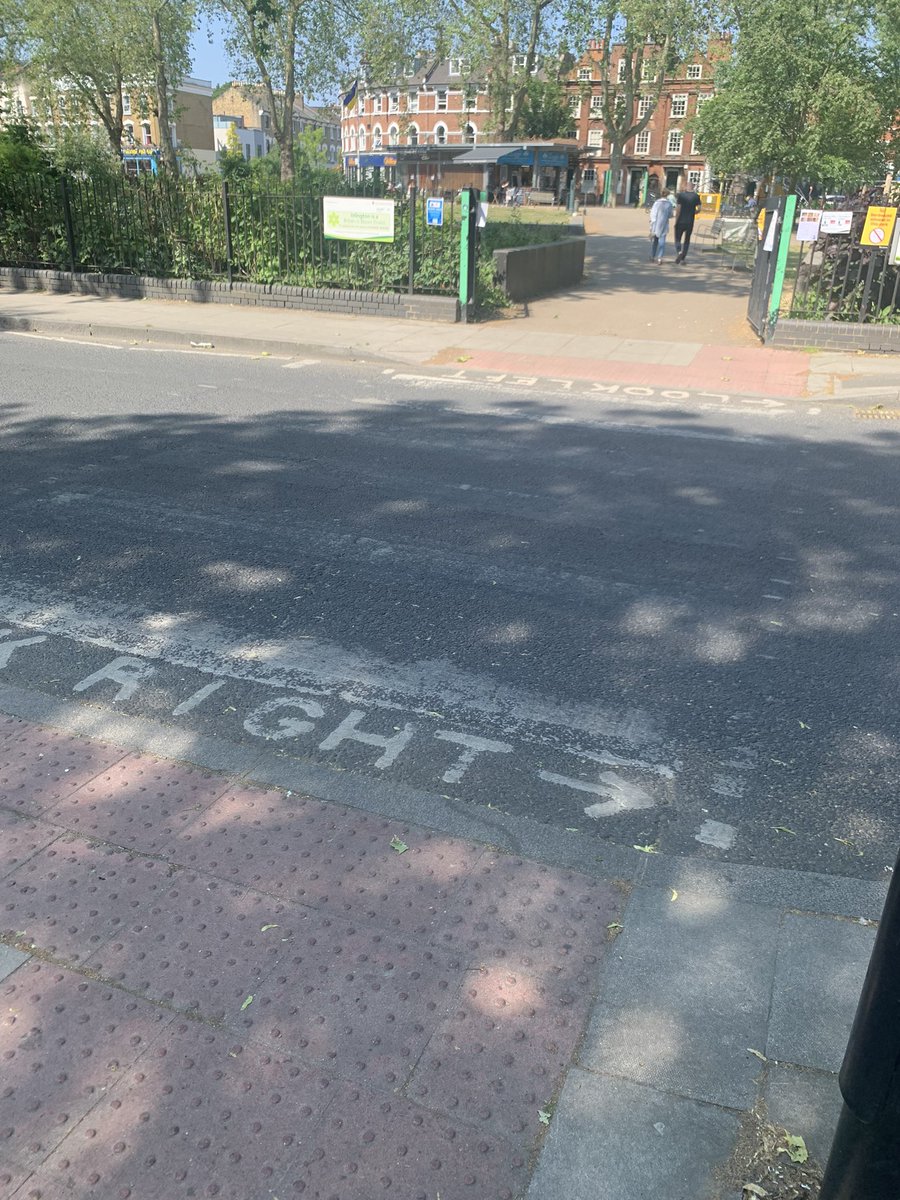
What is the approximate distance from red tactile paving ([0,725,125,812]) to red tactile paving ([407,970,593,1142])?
66.1 inches

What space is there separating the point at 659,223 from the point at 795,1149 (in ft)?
79.8

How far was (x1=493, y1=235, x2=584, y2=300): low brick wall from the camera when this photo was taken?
16.0m

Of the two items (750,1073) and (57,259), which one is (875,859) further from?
(57,259)

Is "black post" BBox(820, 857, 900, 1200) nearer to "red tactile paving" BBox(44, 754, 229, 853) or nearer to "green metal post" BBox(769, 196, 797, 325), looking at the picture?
"red tactile paving" BBox(44, 754, 229, 853)

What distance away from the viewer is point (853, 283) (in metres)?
12.6

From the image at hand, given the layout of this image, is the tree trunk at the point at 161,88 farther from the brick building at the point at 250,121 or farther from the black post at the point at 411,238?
the brick building at the point at 250,121

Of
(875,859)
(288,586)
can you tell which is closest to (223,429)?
(288,586)

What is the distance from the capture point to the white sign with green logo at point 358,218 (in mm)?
14648

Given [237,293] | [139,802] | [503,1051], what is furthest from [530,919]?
[237,293]

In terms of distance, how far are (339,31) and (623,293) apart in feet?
60.0

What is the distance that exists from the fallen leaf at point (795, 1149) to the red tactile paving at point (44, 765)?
97.3 inches

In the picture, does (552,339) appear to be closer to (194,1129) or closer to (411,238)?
(411,238)

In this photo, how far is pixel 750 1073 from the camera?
2.28 metres

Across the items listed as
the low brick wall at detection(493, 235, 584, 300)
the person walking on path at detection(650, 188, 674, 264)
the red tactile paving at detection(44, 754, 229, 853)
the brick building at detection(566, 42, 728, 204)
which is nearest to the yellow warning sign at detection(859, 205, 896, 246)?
the low brick wall at detection(493, 235, 584, 300)
